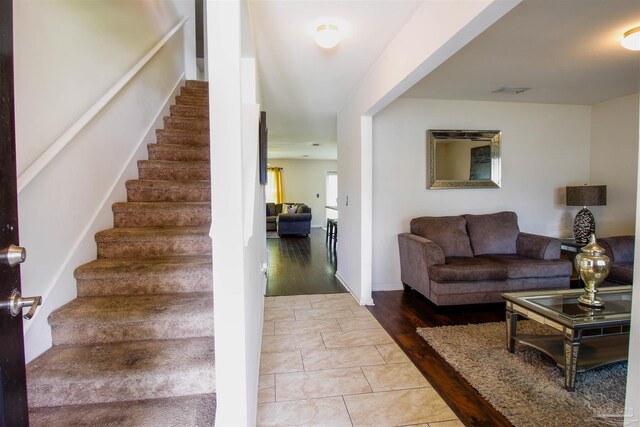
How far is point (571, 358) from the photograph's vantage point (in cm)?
188

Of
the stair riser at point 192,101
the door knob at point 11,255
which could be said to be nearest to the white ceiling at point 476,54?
the stair riser at point 192,101

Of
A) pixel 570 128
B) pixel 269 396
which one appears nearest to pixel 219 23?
pixel 269 396

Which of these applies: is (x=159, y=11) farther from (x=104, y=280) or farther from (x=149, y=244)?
(x=104, y=280)

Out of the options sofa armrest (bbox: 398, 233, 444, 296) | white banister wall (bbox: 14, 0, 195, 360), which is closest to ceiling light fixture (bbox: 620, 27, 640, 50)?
sofa armrest (bbox: 398, 233, 444, 296)

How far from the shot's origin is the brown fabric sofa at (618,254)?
312 cm

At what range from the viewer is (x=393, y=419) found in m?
1.69

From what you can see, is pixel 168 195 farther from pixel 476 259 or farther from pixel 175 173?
pixel 476 259

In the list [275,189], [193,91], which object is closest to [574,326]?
[193,91]

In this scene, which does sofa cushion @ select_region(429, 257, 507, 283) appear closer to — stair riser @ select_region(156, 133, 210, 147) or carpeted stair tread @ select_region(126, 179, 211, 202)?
carpeted stair tread @ select_region(126, 179, 211, 202)

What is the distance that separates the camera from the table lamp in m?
3.71

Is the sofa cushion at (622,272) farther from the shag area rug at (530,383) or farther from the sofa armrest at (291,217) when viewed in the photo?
the sofa armrest at (291,217)

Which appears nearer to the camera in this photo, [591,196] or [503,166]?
[591,196]

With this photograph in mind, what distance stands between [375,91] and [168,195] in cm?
198

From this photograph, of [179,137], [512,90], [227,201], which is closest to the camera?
[227,201]
